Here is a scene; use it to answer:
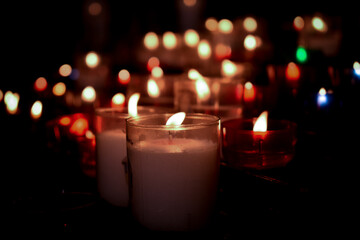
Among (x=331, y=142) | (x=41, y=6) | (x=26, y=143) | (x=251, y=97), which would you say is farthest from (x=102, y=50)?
(x=331, y=142)

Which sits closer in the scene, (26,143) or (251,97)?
(251,97)

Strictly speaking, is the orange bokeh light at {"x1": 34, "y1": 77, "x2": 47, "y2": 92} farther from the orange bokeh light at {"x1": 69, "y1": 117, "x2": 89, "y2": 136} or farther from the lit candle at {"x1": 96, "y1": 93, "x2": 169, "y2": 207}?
the lit candle at {"x1": 96, "y1": 93, "x2": 169, "y2": 207}

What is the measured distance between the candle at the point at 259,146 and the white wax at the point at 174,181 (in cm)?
9

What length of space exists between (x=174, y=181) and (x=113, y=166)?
256 millimetres

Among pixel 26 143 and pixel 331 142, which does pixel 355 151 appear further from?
pixel 26 143

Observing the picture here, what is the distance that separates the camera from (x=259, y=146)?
0.85 meters

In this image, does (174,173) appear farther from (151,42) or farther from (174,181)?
(151,42)

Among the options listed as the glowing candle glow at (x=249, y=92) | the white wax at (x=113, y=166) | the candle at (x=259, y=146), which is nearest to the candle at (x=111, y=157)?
the white wax at (x=113, y=166)

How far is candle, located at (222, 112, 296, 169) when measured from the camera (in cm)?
85

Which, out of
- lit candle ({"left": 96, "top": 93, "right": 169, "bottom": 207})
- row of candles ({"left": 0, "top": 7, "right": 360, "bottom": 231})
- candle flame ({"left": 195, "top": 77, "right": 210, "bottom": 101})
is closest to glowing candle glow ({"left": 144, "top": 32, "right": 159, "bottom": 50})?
row of candles ({"left": 0, "top": 7, "right": 360, "bottom": 231})

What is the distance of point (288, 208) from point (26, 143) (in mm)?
1016

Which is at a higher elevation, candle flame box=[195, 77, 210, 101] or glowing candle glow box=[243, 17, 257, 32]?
glowing candle glow box=[243, 17, 257, 32]

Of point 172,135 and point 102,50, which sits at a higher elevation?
point 102,50

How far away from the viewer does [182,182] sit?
2.50ft
